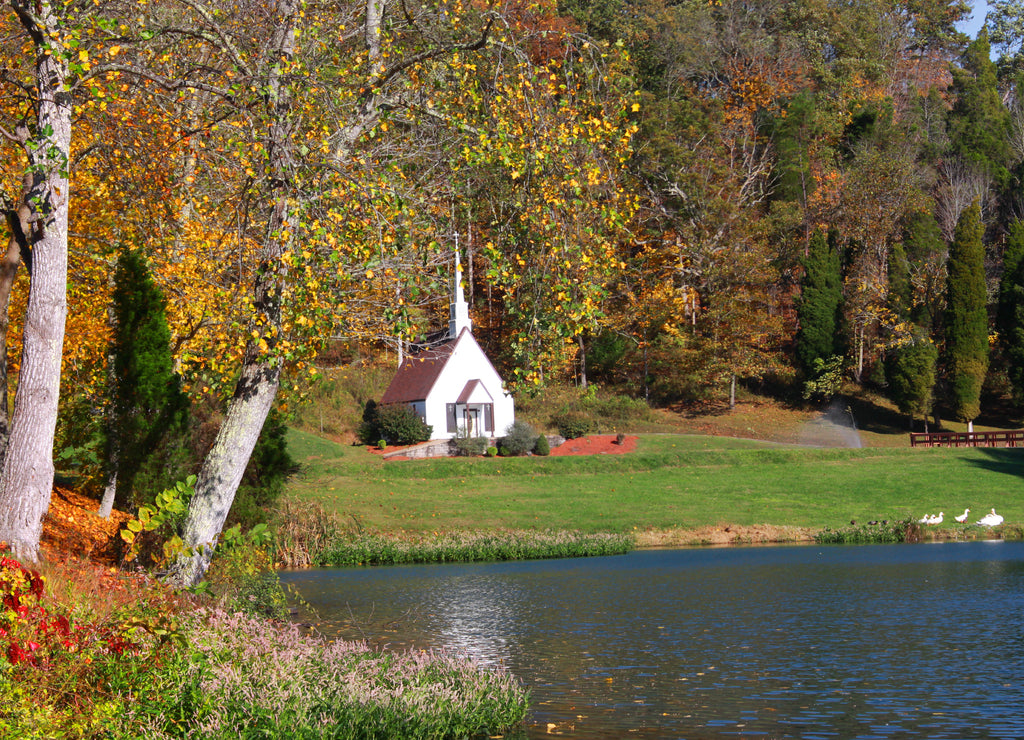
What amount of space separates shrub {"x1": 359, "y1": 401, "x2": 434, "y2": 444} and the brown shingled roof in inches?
88.9

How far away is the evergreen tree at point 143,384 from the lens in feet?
61.0

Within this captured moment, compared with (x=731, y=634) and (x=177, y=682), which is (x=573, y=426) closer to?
(x=731, y=634)

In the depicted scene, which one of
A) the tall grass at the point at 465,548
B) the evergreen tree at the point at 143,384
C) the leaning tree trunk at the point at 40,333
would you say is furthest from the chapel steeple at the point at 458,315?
the leaning tree trunk at the point at 40,333

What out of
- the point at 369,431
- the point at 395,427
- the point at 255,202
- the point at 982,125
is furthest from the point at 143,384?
the point at 982,125

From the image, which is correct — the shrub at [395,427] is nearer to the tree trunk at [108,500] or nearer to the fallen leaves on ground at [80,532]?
the fallen leaves on ground at [80,532]

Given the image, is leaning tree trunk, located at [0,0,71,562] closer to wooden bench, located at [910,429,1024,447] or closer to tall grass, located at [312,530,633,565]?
tall grass, located at [312,530,633,565]

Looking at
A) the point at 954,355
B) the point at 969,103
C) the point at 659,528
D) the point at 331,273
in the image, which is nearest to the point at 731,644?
the point at 331,273

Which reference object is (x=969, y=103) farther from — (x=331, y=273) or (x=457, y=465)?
(x=331, y=273)

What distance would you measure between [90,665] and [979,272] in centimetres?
5643

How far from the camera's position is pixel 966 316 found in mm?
55156

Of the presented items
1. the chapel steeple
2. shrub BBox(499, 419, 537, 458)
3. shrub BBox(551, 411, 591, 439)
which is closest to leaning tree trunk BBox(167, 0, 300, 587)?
shrub BBox(499, 419, 537, 458)

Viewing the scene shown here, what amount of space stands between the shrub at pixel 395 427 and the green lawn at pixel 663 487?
2.76 meters

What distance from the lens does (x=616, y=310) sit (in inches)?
2391

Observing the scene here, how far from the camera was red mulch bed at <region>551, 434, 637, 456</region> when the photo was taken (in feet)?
154
